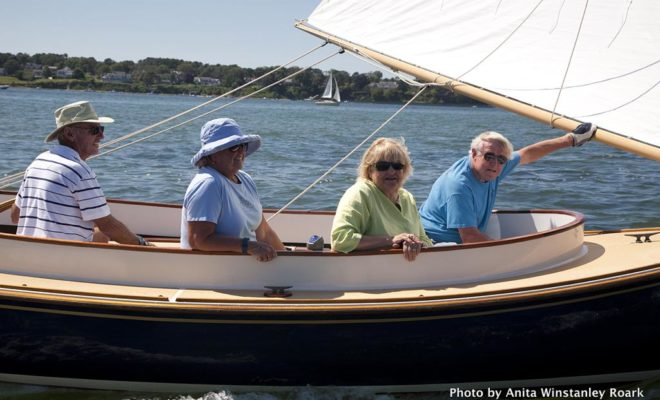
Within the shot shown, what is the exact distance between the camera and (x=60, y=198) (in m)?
4.55

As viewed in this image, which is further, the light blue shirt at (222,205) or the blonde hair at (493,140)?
the blonde hair at (493,140)

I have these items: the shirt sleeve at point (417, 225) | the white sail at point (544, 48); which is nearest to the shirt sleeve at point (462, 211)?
the shirt sleeve at point (417, 225)

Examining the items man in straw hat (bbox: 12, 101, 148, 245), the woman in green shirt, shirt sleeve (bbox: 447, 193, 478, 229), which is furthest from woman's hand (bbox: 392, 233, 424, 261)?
man in straw hat (bbox: 12, 101, 148, 245)

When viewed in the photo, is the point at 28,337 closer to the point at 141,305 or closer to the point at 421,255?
the point at 141,305

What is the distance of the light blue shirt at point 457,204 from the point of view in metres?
4.92

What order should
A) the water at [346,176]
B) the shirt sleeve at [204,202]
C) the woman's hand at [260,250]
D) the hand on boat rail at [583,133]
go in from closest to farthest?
the shirt sleeve at [204,202] < the woman's hand at [260,250] < the hand on boat rail at [583,133] < the water at [346,176]

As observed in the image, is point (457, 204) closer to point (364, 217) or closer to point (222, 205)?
point (364, 217)

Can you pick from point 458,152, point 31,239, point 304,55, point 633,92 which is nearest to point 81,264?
point 31,239

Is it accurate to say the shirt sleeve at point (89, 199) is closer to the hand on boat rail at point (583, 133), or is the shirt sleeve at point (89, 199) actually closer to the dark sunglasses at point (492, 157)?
the dark sunglasses at point (492, 157)

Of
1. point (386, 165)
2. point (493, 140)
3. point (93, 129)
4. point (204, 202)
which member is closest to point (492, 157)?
point (493, 140)

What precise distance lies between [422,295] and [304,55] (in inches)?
106

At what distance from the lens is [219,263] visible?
452cm

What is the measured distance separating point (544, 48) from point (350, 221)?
1800 millimetres

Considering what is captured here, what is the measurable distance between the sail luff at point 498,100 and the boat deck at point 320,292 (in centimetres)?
62
